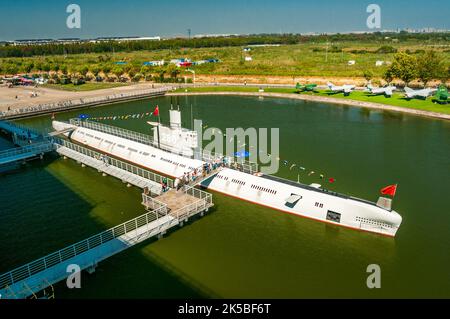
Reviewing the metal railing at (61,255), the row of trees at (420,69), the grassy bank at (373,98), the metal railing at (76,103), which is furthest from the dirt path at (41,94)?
the row of trees at (420,69)

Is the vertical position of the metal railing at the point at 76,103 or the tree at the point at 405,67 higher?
the tree at the point at 405,67

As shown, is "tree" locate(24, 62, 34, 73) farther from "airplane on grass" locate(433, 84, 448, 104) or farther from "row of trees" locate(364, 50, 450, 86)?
"airplane on grass" locate(433, 84, 448, 104)

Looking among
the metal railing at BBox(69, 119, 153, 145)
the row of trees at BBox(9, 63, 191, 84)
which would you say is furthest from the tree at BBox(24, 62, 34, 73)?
the metal railing at BBox(69, 119, 153, 145)

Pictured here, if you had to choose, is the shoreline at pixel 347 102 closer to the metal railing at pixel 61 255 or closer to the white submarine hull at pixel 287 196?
the white submarine hull at pixel 287 196

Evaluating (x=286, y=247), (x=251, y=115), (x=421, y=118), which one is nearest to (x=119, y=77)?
(x=251, y=115)

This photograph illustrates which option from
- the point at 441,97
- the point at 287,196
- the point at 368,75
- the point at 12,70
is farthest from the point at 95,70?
the point at 287,196

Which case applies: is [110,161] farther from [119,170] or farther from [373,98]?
[373,98]

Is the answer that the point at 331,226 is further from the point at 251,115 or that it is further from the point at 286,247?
the point at 251,115
